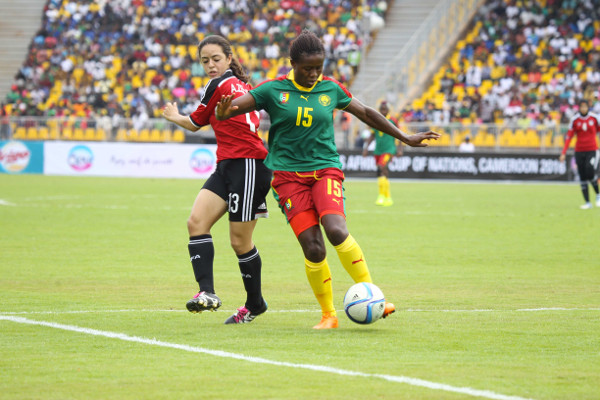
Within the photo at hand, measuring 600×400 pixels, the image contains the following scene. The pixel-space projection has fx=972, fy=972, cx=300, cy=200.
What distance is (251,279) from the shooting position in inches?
319

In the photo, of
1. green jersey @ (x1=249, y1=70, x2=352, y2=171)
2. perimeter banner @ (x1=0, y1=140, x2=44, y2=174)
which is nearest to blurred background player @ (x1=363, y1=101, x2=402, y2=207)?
green jersey @ (x1=249, y1=70, x2=352, y2=171)

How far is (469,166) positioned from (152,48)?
716 inches

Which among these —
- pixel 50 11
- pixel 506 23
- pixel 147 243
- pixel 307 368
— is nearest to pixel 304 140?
pixel 307 368

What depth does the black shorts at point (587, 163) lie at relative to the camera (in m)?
23.1

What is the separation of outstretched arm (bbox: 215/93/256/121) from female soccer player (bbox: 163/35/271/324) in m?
0.39

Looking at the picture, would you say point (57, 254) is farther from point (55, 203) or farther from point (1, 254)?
point (55, 203)

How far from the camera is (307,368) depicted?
236 inches

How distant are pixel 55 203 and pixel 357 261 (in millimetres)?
16918

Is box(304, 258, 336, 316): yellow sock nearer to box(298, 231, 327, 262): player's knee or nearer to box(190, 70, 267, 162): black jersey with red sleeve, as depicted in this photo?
box(298, 231, 327, 262): player's knee

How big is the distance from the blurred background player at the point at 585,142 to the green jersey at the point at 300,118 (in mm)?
16195

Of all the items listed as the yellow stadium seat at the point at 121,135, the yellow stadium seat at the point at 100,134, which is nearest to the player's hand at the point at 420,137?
the yellow stadium seat at the point at 121,135

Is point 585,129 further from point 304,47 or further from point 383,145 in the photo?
point 304,47

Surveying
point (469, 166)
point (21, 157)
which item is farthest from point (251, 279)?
point (21, 157)

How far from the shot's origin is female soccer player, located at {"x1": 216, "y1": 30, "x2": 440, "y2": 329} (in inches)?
292
